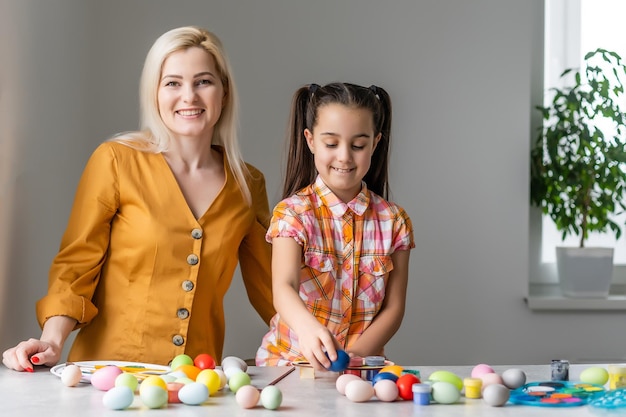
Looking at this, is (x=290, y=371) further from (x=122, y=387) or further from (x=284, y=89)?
(x=284, y=89)

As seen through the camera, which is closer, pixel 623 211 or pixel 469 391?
pixel 469 391

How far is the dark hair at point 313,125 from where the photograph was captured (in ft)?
5.80

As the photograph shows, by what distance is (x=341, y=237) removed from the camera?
5.72 feet

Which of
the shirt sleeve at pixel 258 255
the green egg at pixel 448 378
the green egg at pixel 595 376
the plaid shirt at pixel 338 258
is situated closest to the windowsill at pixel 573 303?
the shirt sleeve at pixel 258 255

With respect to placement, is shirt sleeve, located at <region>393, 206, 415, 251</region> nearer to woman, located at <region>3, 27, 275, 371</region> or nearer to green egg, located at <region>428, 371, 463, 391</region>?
woman, located at <region>3, 27, 275, 371</region>

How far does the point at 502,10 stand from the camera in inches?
123

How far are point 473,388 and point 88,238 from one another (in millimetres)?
924

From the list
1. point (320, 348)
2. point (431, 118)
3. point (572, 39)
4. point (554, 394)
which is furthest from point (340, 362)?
point (572, 39)

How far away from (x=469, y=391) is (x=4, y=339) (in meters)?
0.99

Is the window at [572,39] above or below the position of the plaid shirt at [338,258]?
above

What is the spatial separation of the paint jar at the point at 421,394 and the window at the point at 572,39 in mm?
2272

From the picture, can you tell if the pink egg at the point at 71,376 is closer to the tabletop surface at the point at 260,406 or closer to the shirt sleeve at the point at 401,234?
the tabletop surface at the point at 260,406

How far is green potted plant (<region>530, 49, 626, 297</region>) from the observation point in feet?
10.3

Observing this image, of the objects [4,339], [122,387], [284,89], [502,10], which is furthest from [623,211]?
[122,387]
